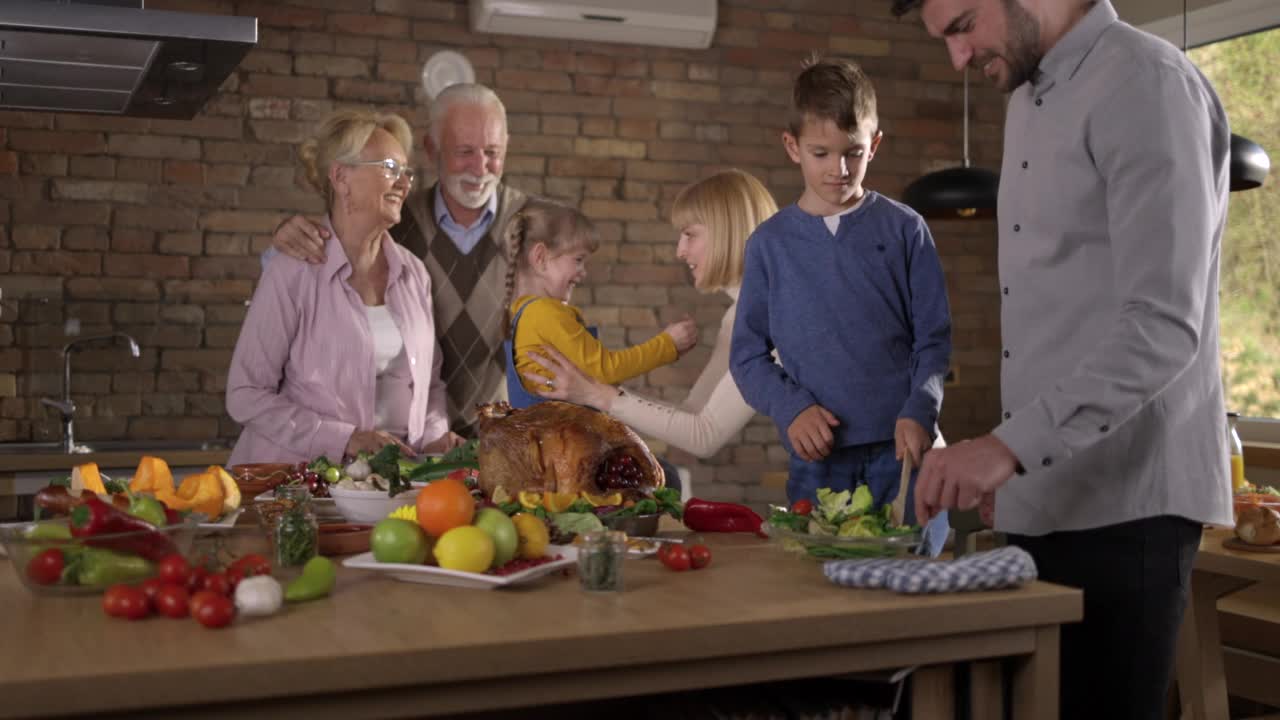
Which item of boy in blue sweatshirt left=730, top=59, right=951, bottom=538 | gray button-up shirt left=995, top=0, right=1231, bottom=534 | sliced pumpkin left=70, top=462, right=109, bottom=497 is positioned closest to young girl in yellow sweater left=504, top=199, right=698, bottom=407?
boy in blue sweatshirt left=730, top=59, right=951, bottom=538

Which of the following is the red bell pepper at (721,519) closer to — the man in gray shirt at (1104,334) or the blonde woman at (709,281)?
the man in gray shirt at (1104,334)

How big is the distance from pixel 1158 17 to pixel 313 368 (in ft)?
14.6

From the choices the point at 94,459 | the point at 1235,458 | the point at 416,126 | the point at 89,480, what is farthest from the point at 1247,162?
the point at 94,459

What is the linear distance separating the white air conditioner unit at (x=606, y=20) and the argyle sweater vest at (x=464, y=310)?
6.34ft

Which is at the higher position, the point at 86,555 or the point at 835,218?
the point at 835,218

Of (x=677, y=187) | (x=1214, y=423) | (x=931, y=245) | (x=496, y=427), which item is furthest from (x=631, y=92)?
(x=1214, y=423)

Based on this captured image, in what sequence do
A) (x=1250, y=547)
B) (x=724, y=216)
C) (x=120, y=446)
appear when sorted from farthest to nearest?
(x=120, y=446) → (x=724, y=216) → (x=1250, y=547)

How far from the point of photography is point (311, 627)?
1395 millimetres

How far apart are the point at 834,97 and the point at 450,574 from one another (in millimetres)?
1419

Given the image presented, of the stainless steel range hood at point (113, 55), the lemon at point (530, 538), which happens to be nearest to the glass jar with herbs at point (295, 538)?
the lemon at point (530, 538)

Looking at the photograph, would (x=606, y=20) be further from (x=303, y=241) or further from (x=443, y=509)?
(x=443, y=509)

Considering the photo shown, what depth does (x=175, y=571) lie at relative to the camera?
1.50 metres

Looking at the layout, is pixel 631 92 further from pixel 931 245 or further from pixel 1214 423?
pixel 1214 423

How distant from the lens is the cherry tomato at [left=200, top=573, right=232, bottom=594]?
146 cm
